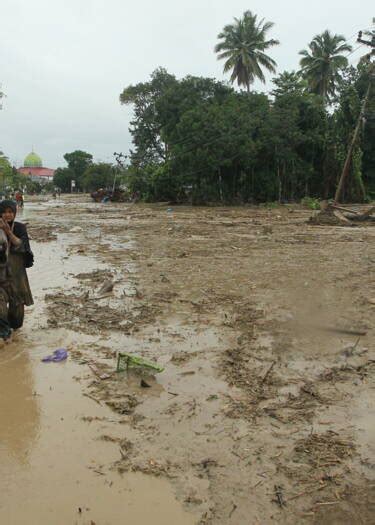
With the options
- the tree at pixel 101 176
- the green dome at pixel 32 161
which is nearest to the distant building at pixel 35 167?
the green dome at pixel 32 161

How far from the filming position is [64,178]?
90062 mm

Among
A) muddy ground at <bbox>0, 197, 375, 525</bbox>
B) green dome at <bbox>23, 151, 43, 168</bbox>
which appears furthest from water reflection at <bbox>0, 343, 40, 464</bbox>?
green dome at <bbox>23, 151, 43, 168</bbox>

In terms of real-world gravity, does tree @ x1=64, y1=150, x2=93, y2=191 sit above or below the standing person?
above

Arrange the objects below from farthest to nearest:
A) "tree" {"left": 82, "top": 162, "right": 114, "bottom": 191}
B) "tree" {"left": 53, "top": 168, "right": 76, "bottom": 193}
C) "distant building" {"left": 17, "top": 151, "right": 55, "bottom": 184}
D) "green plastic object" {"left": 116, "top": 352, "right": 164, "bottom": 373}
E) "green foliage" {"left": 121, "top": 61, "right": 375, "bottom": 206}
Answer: "distant building" {"left": 17, "top": 151, "right": 55, "bottom": 184} < "tree" {"left": 53, "top": 168, "right": 76, "bottom": 193} < "tree" {"left": 82, "top": 162, "right": 114, "bottom": 191} < "green foliage" {"left": 121, "top": 61, "right": 375, "bottom": 206} < "green plastic object" {"left": 116, "top": 352, "right": 164, "bottom": 373}

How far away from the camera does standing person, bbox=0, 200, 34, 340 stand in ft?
14.7

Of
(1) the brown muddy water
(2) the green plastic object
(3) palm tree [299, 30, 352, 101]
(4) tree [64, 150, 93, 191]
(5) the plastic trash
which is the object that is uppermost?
(3) palm tree [299, 30, 352, 101]

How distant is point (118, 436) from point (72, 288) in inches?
175

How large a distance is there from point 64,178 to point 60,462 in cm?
9229

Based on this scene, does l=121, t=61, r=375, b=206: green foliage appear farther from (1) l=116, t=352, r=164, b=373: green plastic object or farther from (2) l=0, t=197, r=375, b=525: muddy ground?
(1) l=116, t=352, r=164, b=373: green plastic object

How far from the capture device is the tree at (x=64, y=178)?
293 ft

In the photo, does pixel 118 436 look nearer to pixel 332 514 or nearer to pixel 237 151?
pixel 332 514

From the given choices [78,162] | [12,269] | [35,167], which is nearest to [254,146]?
[12,269]

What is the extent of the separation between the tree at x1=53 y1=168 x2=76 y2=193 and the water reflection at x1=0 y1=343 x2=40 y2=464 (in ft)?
293

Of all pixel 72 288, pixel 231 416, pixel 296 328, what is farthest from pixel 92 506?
pixel 72 288
